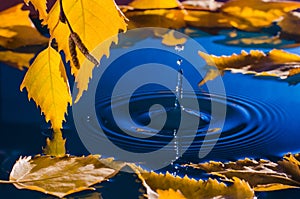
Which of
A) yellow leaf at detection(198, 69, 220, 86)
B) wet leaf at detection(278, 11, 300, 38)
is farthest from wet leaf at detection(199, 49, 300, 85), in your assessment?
wet leaf at detection(278, 11, 300, 38)

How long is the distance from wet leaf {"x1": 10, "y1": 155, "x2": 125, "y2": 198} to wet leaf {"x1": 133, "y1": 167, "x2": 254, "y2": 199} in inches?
1.5

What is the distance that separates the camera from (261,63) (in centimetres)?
59

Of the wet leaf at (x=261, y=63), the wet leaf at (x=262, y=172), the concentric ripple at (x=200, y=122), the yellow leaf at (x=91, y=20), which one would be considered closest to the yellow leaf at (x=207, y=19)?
the wet leaf at (x=261, y=63)

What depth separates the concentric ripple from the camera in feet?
1.28

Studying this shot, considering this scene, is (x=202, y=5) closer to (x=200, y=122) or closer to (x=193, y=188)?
(x=200, y=122)

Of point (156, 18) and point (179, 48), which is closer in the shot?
point (179, 48)

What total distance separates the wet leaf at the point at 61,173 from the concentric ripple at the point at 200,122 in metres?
0.04

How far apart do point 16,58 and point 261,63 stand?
12.2 inches

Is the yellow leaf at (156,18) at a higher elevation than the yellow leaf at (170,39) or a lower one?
higher

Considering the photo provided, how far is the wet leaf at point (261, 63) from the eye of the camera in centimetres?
56

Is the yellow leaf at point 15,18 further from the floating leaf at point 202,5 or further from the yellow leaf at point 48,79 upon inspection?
the yellow leaf at point 48,79

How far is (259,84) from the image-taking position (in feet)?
1.80

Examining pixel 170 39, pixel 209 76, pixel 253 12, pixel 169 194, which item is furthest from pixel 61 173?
pixel 253 12

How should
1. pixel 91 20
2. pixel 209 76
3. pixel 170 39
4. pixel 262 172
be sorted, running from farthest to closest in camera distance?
pixel 170 39 < pixel 209 76 < pixel 262 172 < pixel 91 20
